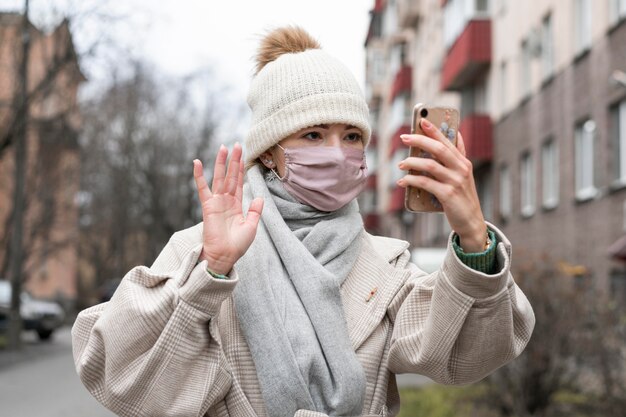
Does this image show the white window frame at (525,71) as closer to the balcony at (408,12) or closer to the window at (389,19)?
the balcony at (408,12)

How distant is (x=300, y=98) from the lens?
3070 millimetres

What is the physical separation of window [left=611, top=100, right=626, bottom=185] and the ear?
1492 cm

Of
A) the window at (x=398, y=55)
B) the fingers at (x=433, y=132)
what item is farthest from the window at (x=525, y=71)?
the window at (x=398, y=55)

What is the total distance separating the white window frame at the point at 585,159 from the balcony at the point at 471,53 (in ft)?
30.3

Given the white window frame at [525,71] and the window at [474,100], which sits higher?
the white window frame at [525,71]

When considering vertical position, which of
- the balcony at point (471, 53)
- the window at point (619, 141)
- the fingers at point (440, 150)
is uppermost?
the fingers at point (440, 150)

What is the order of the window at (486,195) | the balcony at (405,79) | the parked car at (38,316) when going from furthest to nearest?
the balcony at (405,79) < the window at (486,195) < the parked car at (38,316)

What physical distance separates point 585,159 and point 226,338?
18255 millimetres

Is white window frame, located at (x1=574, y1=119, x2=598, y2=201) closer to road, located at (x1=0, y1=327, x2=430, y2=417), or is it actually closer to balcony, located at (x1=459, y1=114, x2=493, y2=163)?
road, located at (x1=0, y1=327, x2=430, y2=417)

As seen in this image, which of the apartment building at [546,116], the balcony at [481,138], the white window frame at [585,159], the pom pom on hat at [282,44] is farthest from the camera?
the balcony at [481,138]

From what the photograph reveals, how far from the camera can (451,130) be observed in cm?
273

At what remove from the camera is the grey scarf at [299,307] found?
2.81m

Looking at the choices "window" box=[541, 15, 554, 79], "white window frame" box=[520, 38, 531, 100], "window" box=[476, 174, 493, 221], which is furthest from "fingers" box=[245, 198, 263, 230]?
"window" box=[476, 174, 493, 221]

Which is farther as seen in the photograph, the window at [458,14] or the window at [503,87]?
the window at [458,14]
